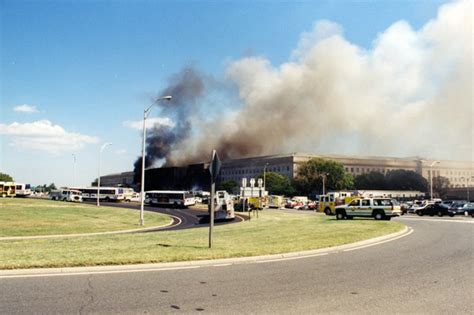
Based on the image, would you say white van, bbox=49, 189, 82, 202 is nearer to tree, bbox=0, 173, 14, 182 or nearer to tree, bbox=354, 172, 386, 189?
tree, bbox=354, 172, 386, 189

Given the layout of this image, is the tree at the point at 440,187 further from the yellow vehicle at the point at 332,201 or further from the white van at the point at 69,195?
the white van at the point at 69,195

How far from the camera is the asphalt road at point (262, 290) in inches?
262

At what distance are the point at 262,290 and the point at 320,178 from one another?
129m

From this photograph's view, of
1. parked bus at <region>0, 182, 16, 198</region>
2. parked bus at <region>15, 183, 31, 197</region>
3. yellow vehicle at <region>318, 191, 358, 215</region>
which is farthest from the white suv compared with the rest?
parked bus at <region>15, 183, 31, 197</region>

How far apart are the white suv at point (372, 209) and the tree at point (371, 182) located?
122520 millimetres

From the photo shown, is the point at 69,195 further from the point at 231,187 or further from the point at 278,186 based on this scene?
the point at 231,187

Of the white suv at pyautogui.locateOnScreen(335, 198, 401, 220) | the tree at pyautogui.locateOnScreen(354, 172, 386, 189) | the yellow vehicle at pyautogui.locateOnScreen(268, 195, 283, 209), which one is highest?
the tree at pyautogui.locateOnScreen(354, 172, 386, 189)

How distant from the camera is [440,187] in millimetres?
138500

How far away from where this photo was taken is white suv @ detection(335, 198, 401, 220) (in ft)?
102

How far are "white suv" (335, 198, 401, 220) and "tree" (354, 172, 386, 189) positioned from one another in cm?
12252

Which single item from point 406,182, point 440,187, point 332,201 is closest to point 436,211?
point 332,201

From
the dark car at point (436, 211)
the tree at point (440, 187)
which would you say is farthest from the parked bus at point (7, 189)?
the tree at point (440, 187)

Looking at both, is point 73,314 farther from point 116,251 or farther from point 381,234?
point 381,234

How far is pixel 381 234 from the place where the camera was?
19.0 meters
